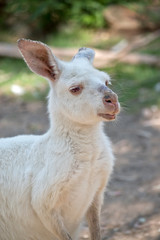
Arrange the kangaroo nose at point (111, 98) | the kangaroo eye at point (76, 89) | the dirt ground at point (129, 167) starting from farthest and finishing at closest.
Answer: the dirt ground at point (129, 167)
the kangaroo eye at point (76, 89)
the kangaroo nose at point (111, 98)

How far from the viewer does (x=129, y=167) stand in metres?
5.74

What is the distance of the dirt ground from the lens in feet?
14.6

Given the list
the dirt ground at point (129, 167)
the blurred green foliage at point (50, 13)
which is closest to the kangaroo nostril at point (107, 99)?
the dirt ground at point (129, 167)

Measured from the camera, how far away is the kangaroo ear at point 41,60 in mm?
3326

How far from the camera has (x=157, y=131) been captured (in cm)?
658

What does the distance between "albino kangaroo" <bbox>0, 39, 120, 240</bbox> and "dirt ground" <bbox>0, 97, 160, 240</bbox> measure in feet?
1.46

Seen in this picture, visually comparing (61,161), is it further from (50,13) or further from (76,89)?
(50,13)

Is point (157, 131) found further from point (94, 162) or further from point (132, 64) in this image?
point (94, 162)

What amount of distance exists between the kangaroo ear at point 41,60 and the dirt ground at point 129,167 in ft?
2.07

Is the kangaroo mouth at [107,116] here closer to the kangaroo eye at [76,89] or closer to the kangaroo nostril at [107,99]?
the kangaroo nostril at [107,99]

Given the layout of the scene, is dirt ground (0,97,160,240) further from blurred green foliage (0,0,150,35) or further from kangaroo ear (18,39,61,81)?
blurred green foliage (0,0,150,35)

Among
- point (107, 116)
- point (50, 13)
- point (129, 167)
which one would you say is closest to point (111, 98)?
point (107, 116)

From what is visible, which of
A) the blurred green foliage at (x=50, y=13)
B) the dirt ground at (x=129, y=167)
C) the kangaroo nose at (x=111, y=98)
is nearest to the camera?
the kangaroo nose at (x=111, y=98)

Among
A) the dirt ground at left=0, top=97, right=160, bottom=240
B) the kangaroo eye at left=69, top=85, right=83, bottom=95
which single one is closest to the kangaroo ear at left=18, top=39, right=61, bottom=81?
the kangaroo eye at left=69, top=85, right=83, bottom=95
